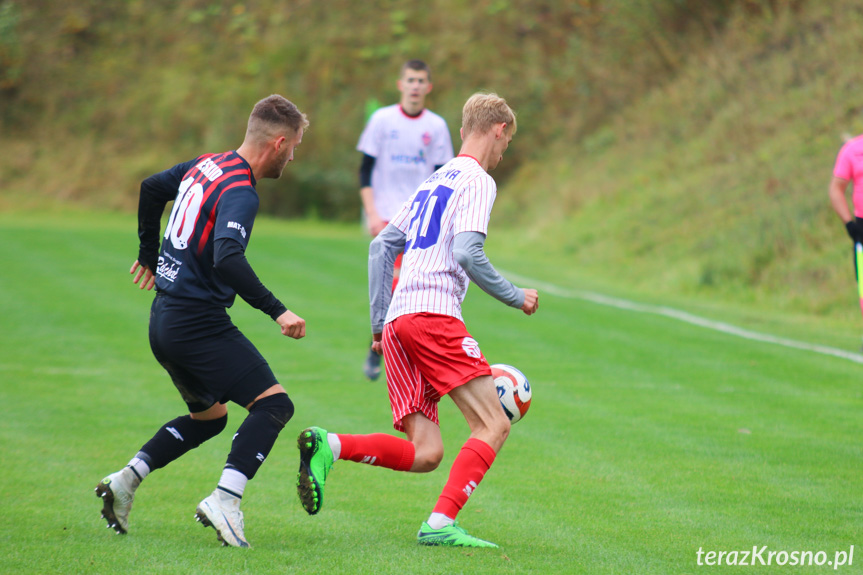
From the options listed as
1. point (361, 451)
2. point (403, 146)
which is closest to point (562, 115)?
point (403, 146)

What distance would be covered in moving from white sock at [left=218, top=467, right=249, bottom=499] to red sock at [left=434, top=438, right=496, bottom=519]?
890 mm

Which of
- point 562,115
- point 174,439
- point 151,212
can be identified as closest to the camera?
point 174,439

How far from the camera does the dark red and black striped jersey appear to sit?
4289 mm

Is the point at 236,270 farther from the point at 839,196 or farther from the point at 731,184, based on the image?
the point at 731,184

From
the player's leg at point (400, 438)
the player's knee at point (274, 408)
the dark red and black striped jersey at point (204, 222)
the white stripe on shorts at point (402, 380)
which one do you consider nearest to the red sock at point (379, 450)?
the player's leg at point (400, 438)

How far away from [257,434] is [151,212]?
55.5 inches

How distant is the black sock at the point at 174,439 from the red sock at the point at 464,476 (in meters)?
1.29

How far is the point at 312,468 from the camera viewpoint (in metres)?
4.25

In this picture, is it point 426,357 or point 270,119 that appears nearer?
point 426,357

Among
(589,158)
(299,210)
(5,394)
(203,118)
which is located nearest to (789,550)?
(5,394)

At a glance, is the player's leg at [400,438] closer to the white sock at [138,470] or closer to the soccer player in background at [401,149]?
the white sock at [138,470]

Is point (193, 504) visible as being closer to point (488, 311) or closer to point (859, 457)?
point (859, 457)

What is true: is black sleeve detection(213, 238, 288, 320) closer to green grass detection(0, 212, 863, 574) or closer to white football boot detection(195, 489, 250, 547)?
white football boot detection(195, 489, 250, 547)

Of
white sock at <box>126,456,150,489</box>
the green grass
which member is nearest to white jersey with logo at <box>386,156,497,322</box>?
the green grass
